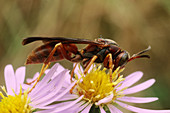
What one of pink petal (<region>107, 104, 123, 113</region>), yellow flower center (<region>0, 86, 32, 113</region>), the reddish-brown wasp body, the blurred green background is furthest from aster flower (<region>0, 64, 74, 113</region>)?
the blurred green background

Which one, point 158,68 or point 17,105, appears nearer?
point 17,105

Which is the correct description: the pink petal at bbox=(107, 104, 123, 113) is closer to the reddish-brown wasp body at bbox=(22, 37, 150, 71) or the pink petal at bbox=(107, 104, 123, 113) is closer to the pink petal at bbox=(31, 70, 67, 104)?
the reddish-brown wasp body at bbox=(22, 37, 150, 71)

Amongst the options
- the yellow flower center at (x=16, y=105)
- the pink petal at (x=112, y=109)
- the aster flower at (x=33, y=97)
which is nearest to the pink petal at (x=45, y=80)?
the aster flower at (x=33, y=97)

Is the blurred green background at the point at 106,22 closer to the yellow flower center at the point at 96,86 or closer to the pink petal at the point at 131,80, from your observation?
the pink petal at the point at 131,80

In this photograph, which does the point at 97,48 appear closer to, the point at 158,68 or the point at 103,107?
the point at 103,107

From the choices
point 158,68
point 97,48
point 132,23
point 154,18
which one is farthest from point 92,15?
point 97,48

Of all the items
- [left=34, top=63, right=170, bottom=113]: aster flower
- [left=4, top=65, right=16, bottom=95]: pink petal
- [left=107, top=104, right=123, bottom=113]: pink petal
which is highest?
[left=4, top=65, right=16, bottom=95]: pink petal
